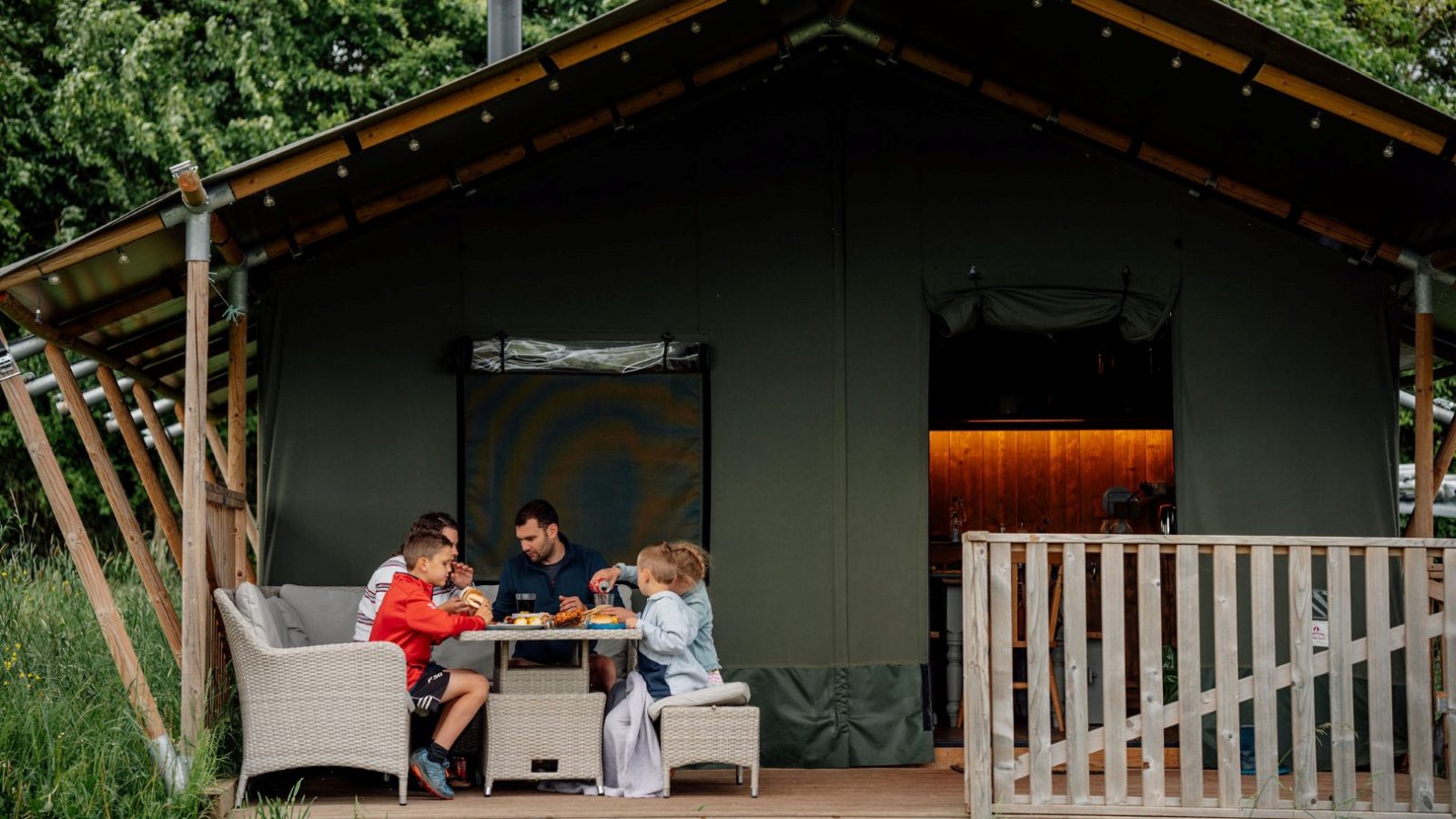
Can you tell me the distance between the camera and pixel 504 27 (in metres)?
8.59

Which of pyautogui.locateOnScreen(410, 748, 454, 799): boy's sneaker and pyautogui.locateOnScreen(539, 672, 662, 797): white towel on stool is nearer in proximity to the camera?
pyautogui.locateOnScreen(410, 748, 454, 799): boy's sneaker

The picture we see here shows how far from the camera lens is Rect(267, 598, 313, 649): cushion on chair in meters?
6.90

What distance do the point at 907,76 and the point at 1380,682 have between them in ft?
12.2

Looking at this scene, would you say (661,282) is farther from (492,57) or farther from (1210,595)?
(1210,595)

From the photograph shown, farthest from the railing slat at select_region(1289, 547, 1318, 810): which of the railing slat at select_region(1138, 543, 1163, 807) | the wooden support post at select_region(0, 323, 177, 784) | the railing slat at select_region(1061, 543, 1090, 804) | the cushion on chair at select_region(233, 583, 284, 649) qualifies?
the wooden support post at select_region(0, 323, 177, 784)

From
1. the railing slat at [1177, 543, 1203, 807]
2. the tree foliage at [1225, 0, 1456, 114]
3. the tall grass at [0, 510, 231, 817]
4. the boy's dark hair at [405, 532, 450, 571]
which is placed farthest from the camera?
the tree foliage at [1225, 0, 1456, 114]

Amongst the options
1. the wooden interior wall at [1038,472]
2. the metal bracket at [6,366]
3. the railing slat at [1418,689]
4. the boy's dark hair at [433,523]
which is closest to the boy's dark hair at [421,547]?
the boy's dark hair at [433,523]

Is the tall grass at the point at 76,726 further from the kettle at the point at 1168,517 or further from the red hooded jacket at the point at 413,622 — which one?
the kettle at the point at 1168,517

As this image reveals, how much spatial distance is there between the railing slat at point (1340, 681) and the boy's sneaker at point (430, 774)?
3.52 meters

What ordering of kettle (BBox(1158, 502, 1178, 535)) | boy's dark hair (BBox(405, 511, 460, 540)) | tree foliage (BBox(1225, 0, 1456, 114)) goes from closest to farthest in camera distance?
boy's dark hair (BBox(405, 511, 460, 540)) → kettle (BBox(1158, 502, 1178, 535)) → tree foliage (BBox(1225, 0, 1456, 114))

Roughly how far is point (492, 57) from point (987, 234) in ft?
10.1

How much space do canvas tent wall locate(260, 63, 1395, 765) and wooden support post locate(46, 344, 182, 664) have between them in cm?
93

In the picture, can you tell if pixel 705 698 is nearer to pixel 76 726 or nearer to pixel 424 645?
pixel 424 645

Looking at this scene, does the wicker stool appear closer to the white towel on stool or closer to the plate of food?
the white towel on stool
